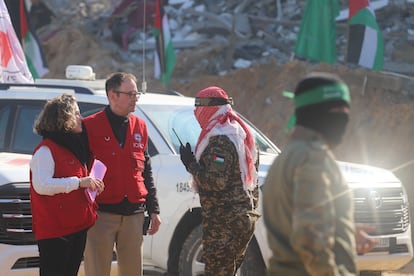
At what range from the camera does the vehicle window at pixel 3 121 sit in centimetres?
747

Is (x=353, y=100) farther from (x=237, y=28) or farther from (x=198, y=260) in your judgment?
(x=198, y=260)

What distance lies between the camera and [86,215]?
5.36m

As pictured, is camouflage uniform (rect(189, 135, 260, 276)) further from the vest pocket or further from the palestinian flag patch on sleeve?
the vest pocket

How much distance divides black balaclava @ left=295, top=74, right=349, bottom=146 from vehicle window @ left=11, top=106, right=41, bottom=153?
4.60 m

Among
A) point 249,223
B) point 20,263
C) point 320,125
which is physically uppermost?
point 320,125

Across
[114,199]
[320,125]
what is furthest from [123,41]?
[320,125]

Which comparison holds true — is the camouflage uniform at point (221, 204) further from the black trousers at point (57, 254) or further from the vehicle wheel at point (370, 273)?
the vehicle wheel at point (370, 273)

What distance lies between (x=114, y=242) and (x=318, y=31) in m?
7.68

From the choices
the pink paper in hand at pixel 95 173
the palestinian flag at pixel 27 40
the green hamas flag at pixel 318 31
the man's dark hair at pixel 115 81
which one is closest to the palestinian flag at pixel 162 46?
the palestinian flag at pixel 27 40

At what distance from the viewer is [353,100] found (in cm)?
1545

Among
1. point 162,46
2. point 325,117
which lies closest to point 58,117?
point 325,117

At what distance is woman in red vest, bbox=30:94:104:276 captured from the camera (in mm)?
5254

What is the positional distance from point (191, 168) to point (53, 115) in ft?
3.05

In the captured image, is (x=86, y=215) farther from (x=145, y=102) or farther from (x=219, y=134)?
(x=145, y=102)
